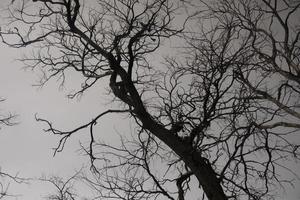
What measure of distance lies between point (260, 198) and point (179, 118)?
6.95 feet

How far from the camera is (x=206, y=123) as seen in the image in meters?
6.54

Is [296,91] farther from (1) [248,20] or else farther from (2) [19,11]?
(2) [19,11]

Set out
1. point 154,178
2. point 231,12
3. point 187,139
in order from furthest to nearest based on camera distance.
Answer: point 231,12
point 154,178
point 187,139

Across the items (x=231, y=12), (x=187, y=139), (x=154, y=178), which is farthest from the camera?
(x=231, y=12)

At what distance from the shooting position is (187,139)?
21.2ft

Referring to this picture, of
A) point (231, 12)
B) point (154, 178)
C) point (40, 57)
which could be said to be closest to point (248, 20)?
point (231, 12)

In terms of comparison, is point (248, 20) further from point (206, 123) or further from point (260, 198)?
point (260, 198)

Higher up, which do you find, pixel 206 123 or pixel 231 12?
pixel 231 12

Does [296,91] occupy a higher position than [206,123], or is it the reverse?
[296,91]

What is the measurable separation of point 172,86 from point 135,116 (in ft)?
4.04

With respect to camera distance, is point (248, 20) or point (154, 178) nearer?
point (154, 178)

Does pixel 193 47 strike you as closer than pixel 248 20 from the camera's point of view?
Yes

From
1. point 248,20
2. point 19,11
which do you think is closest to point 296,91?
point 248,20

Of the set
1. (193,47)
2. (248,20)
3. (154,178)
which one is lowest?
(154,178)
